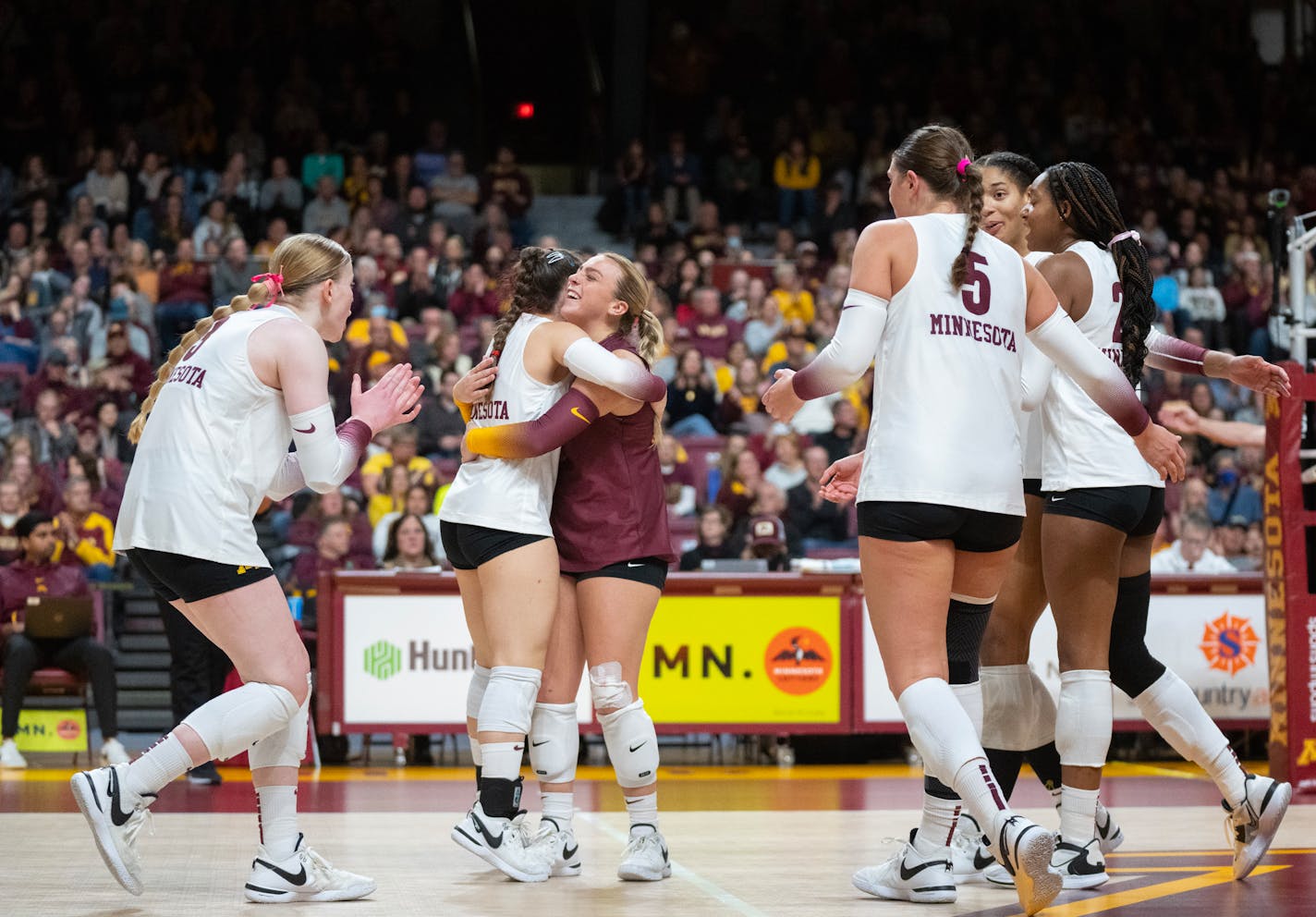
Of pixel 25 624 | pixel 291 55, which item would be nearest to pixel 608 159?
pixel 291 55

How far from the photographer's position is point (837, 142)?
747 inches

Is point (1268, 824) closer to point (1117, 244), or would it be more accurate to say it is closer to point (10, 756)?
point (1117, 244)

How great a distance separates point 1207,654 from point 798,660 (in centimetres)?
233

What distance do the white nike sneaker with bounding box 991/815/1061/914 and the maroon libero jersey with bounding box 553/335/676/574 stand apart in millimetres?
1535

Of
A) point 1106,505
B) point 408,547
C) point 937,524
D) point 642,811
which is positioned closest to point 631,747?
point 642,811

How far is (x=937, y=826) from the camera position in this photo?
448 cm

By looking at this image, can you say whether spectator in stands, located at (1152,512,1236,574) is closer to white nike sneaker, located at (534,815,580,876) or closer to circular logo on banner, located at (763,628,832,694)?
circular logo on banner, located at (763,628,832,694)

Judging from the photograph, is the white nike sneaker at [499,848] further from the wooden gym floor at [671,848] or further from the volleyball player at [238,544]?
the volleyball player at [238,544]

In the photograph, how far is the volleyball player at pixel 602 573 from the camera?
493 centimetres

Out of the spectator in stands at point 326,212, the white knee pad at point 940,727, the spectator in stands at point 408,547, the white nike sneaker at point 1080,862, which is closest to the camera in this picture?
the white knee pad at point 940,727

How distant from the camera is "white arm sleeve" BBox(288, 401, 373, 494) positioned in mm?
4473

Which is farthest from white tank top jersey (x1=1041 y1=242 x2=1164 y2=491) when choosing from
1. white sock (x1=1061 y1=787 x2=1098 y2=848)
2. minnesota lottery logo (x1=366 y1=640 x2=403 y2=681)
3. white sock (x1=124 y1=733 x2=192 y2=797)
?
minnesota lottery logo (x1=366 y1=640 x2=403 y2=681)

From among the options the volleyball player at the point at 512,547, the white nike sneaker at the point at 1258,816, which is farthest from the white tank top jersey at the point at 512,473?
the white nike sneaker at the point at 1258,816

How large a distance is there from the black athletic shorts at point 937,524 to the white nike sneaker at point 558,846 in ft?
4.67
